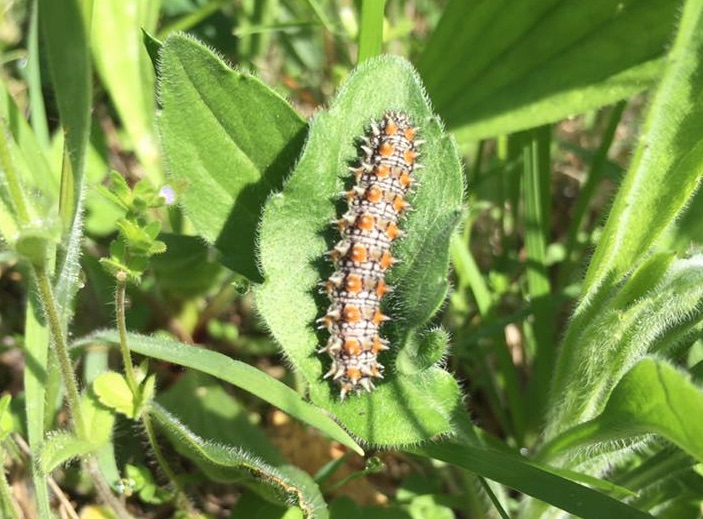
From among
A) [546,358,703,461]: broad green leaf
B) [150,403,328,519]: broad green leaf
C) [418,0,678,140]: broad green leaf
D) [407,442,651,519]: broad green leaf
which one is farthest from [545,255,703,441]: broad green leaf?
[418,0,678,140]: broad green leaf

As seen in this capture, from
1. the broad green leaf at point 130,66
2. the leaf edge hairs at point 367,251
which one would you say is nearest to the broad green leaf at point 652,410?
the leaf edge hairs at point 367,251

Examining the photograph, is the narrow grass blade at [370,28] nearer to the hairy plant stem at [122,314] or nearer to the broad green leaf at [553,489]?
the hairy plant stem at [122,314]

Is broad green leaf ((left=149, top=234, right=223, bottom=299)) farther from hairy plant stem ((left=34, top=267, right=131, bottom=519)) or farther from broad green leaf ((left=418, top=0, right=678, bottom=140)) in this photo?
broad green leaf ((left=418, top=0, right=678, bottom=140))

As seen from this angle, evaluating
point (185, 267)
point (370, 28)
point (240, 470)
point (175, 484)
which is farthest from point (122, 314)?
point (370, 28)

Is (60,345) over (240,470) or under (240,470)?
over

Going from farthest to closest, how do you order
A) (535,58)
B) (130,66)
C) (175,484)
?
(130,66) → (535,58) → (175,484)

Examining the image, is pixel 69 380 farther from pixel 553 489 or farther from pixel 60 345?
pixel 553 489

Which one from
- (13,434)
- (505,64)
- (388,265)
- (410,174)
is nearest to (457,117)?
(505,64)

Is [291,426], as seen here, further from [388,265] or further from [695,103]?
[695,103]
